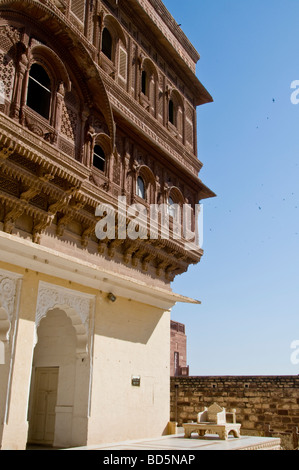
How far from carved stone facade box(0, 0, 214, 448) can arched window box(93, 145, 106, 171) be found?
3cm

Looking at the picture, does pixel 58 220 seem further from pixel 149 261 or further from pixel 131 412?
pixel 131 412

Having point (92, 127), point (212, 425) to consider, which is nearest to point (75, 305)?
point (92, 127)

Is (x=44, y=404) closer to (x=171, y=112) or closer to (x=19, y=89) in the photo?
(x=19, y=89)

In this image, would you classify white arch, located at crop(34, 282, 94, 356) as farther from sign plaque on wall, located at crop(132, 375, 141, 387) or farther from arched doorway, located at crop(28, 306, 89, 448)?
sign plaque on wall, located at crop(132, 375, 141, 387)

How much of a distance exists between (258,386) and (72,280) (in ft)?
26.2

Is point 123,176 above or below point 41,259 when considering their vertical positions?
above

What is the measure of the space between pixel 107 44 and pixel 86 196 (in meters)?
4.41

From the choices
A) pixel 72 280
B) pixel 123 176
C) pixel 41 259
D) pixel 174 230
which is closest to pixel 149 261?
pixel 174 230

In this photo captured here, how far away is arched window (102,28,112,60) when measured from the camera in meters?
11.4

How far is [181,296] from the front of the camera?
38.2 ft

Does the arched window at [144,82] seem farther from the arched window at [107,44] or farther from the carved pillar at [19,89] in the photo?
the carved pillar at [19,89]

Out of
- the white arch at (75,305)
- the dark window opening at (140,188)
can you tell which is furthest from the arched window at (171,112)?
the white arch at (75,305)

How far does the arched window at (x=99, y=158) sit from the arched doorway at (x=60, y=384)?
10.4ft

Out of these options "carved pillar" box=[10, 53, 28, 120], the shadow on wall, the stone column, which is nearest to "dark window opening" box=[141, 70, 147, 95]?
"carved pillar" box=[10, 53, 28, 120]
